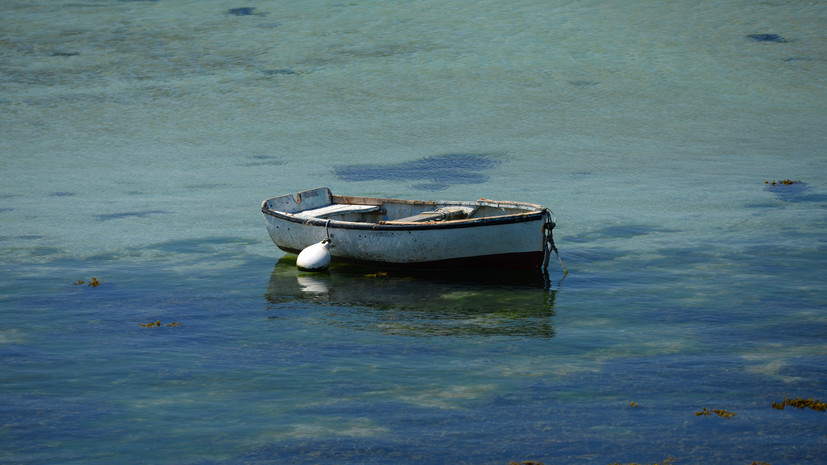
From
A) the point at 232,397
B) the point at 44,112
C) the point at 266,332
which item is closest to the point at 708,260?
the point at 266,332

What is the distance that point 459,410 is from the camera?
940 cm

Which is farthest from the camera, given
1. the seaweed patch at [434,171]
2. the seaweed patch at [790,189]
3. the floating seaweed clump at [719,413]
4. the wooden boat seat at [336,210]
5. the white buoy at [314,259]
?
the seaweed patch at [434,171]

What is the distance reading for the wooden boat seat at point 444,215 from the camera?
17.0 metres

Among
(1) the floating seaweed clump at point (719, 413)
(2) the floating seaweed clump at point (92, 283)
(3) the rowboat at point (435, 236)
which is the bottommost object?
(1) the floating seaweed clump at point (719, 413)

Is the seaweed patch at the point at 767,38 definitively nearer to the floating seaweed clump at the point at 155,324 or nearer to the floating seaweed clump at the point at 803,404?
the floating seaweed clump at the point at 803,404

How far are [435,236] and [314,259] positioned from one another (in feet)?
7.15

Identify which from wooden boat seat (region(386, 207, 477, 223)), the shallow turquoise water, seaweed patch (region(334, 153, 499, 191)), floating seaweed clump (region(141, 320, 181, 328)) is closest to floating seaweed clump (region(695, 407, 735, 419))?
the shallow turquoise water

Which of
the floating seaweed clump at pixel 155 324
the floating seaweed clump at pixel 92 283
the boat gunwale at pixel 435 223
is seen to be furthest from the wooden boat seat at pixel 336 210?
the floating seaweed clump at pixel 155 324

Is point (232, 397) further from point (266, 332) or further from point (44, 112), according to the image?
point (44, 112)

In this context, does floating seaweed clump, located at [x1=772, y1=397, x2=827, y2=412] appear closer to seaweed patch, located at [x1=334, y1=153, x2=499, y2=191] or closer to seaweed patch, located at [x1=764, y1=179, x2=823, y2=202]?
seaweed patch, located at [x1=764, y1=179, x2=823, y2=202]

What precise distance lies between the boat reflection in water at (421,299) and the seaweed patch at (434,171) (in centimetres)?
732

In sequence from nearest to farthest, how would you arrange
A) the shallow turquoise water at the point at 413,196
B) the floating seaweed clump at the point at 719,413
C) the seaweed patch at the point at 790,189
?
the floating seaweed clump at the point at 719,413
the shallow turquoise water at the point at 413,196
the seaweed patch at the point at 790,189

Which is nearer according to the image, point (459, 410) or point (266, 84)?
point (459, 410)

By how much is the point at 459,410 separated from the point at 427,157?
17.4 m
